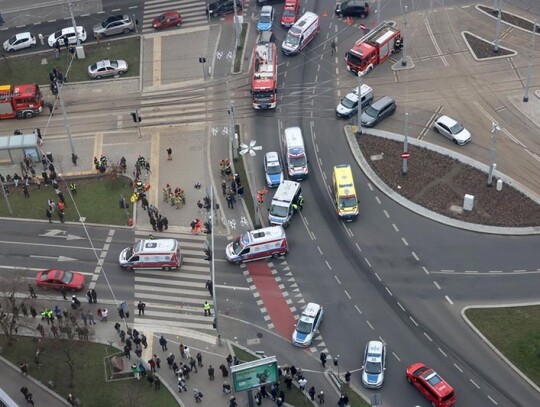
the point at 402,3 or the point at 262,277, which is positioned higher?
the point at 402,3

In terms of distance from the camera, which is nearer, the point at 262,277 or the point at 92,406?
the point at 92,406

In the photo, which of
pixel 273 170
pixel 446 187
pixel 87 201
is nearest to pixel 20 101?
pixel 87 201

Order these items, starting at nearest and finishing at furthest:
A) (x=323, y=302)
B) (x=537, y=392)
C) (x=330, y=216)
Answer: (x=537, y=392), (x=323, y=302), (x=330, y=216)

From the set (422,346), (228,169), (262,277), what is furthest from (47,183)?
(422,346)

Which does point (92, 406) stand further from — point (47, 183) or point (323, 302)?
point (47, 183)

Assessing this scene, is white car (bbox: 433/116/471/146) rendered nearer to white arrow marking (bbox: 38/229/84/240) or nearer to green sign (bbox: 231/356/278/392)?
green sign (bbox: 231/356/278/392)

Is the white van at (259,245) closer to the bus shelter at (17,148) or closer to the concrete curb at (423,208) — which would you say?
the concrete curb at (423,208)

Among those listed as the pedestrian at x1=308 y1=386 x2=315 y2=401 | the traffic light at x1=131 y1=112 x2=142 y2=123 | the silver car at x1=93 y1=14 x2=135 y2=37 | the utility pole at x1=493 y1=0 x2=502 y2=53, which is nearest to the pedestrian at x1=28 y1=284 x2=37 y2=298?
the traffic light at x1=131 y1=112 x2=142 y2=123
